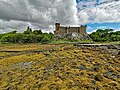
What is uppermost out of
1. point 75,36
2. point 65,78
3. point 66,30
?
point 66,30

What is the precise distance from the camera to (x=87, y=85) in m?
11.4

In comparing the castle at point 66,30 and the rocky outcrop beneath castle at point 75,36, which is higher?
the castle at point 66,30

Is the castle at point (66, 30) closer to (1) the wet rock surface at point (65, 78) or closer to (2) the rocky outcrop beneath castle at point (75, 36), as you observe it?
(2) the rocky outcrop beneath castle at point (75, 36)

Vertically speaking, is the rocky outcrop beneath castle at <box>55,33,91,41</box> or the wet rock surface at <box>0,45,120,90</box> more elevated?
the rocky outcrop beneath castle at <box>55,33,91,41</box>

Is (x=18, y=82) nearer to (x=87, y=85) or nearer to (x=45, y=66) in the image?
(x=45, y=66)

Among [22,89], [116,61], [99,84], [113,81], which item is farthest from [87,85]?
[116,61]

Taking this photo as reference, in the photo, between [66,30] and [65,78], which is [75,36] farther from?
[65,78]

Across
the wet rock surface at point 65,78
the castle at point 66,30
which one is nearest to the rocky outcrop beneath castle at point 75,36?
the castle at point 66,30

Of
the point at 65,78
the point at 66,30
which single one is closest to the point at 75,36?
the point at 66,30

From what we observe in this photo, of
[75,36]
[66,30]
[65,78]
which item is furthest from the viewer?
Result: [66,30]

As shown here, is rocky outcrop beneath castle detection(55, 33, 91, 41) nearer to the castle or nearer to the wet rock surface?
the castle

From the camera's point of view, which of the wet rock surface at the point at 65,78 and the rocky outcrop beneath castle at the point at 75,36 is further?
the rocky outcrop beneath castle at the point at 75,36

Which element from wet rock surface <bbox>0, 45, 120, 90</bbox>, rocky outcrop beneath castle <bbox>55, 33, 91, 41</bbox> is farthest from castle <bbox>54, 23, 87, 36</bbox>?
wet rock surface <bbox>0, 45, 120, 90</bbox>

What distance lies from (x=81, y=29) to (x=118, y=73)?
134m
